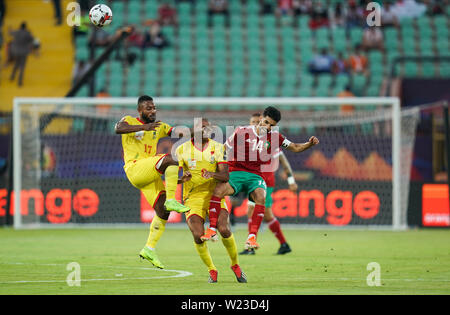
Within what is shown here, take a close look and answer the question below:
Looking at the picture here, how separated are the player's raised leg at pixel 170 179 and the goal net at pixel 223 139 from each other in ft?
28.6

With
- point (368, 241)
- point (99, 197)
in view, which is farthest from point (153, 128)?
point (99, 197)

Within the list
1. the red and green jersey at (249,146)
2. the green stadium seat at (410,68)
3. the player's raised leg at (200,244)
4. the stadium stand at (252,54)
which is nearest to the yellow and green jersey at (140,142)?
the red and green jersey at (249,146)

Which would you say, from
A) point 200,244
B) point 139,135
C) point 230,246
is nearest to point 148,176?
point 139,135

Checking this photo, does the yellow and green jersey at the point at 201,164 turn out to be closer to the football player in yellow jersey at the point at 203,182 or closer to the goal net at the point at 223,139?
the football player in yellow jersey at the point at 203,182

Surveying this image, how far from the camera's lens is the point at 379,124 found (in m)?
21.9

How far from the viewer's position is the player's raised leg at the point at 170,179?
10297 mm

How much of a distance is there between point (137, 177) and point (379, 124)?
12.0 metres

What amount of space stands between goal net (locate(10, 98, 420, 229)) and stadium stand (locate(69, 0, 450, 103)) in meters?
4.41

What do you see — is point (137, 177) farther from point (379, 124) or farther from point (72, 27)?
point (72, 27)

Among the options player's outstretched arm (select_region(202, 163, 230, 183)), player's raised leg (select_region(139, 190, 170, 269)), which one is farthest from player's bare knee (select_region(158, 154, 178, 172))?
player's outstretched arm (select_region(202, 163, 230, 183))

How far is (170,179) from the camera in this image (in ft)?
34.7

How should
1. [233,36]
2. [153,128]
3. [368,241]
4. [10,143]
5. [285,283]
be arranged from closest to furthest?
1. [285,283]
2. [153,128]
3. [368,241]
4. [10,143]
5. [233,36]

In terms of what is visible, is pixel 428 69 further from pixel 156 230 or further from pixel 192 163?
pixel 192 163

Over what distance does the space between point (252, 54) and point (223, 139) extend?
8526 mm
